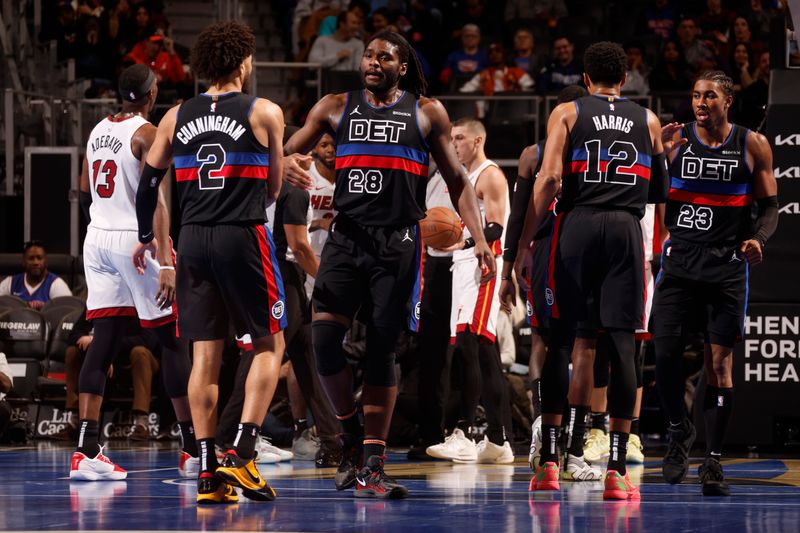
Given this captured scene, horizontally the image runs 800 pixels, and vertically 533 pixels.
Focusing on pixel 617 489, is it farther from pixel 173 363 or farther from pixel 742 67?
pixel 742 67

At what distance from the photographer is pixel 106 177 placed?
26.0 feet

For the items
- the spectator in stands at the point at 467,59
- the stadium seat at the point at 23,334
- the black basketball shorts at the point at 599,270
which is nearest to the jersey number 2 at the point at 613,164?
the black basketball shorts at the point at 599,270

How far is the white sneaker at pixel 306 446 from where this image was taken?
9641 millimetres

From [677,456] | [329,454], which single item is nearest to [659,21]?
[329,454]

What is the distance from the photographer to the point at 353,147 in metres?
6.69

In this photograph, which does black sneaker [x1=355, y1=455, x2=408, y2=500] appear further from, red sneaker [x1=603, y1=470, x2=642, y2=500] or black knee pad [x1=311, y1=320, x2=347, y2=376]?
red sneaker [x1=603, y1=470, x2=642, y2=500]

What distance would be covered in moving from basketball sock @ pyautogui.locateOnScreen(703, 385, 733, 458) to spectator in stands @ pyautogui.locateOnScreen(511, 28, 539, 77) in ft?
31.2

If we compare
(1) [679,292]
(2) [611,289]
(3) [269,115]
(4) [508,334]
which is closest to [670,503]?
(2) [611,289]

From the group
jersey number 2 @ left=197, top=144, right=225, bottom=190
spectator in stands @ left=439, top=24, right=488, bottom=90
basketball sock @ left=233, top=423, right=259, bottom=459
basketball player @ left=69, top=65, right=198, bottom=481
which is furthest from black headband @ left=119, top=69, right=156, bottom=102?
spectator in stands @ left=439, top=24, right=488, bottom=90

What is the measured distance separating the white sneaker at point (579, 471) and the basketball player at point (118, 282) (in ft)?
7.47

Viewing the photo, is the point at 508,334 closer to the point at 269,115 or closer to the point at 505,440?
the point at 505,440

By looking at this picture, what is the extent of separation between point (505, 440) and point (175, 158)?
3928mm

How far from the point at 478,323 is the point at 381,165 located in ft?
9.57

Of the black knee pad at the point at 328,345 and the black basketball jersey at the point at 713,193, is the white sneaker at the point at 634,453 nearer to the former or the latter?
the black basketball jersey at the point at 713,193
